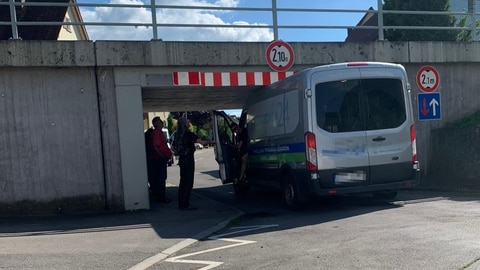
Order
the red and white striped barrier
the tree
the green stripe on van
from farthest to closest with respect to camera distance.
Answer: the tree < the red and white striped barrier < the green stripe on van

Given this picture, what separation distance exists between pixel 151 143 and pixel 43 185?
2596mm

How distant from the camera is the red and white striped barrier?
1056cm

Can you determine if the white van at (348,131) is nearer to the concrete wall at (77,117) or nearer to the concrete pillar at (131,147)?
the concrete wall at (77,117)

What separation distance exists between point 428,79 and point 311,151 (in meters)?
4.49

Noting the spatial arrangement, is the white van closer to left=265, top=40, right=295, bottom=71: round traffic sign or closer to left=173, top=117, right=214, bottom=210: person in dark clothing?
left=265, top=40, right=295, bottom=71: round traffic sign

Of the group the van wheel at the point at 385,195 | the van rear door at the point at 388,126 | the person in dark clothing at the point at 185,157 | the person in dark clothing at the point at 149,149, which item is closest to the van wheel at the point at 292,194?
the van rear door at the point at 388,126

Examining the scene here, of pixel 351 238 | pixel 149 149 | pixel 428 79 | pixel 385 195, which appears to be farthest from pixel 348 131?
pixel 149 149

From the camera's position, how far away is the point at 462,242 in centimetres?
612

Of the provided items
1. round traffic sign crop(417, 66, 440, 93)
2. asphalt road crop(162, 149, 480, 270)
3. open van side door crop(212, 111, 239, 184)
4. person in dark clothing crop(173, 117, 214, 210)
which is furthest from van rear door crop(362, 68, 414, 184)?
open van side door crop(212, 111, 239, 184)

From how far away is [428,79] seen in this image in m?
11.6

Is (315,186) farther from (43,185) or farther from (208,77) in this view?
(43,185)

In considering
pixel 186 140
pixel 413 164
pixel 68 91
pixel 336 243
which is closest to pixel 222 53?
pixel 186 140

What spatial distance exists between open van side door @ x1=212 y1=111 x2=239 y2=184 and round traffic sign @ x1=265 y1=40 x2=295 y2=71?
1.88 metres

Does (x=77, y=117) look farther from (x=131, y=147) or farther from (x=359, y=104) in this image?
(x=359, y=104)
